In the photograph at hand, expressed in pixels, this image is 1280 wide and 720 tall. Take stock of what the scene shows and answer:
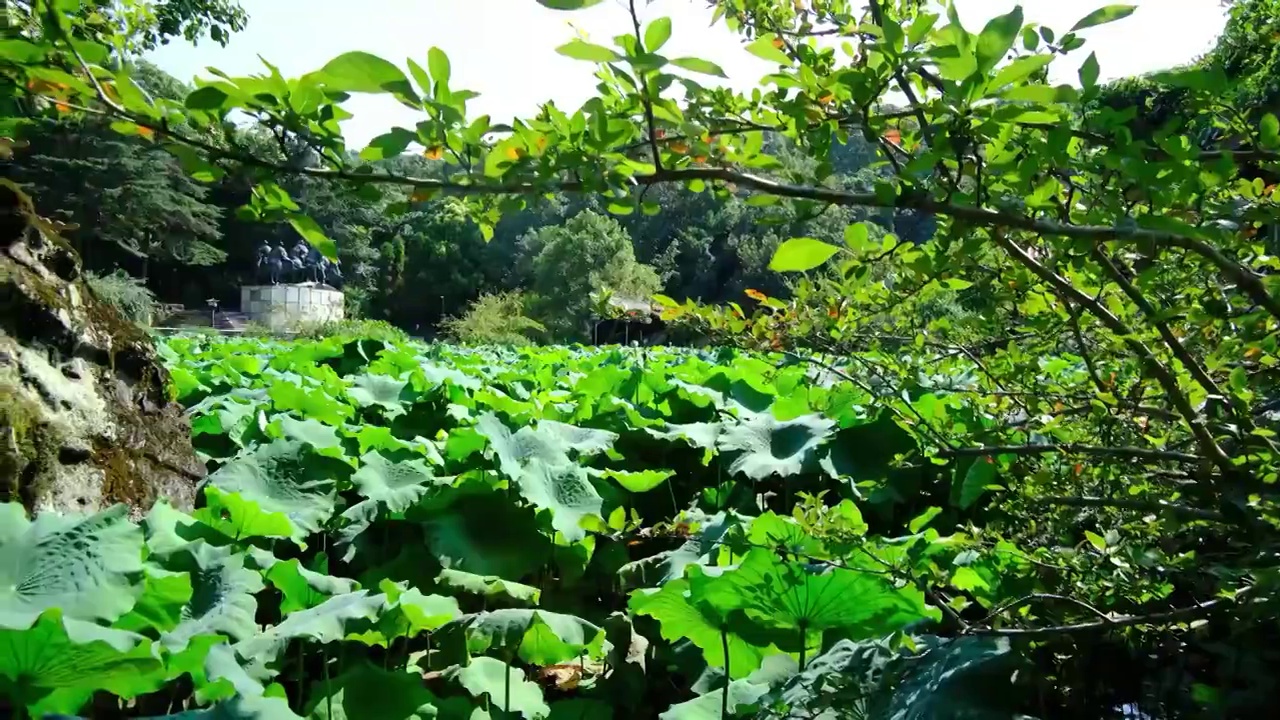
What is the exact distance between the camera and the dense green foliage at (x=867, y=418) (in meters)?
1.01

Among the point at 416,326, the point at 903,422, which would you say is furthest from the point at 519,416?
the point at 416,326

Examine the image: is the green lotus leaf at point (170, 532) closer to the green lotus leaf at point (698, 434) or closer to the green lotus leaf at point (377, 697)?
the green lotus leaf at point (377, 697)

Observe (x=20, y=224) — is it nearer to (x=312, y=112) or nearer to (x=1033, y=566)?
(x=312, y=112)

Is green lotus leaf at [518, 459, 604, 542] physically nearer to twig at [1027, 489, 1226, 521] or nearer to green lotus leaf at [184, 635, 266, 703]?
green lotus leaf at [184, 635, 266, 703]

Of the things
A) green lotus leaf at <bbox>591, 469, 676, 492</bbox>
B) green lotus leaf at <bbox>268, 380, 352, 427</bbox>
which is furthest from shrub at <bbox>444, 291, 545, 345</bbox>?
green lotus leaf at <bbox>591, 469, 676, 492</bbox>

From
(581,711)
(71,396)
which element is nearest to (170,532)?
(71,396)

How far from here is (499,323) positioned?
32.5 meters

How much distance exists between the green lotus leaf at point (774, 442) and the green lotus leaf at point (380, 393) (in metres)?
1.43

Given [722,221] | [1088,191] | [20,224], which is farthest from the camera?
[722,221]

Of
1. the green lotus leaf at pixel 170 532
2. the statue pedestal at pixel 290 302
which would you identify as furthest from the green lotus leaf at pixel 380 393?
the statue pedestal at pixel 290 302

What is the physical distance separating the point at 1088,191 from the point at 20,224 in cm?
273

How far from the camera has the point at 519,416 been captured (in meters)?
2.92

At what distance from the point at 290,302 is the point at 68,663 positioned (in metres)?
41.9

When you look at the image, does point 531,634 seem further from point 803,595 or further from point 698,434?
point 698,434
